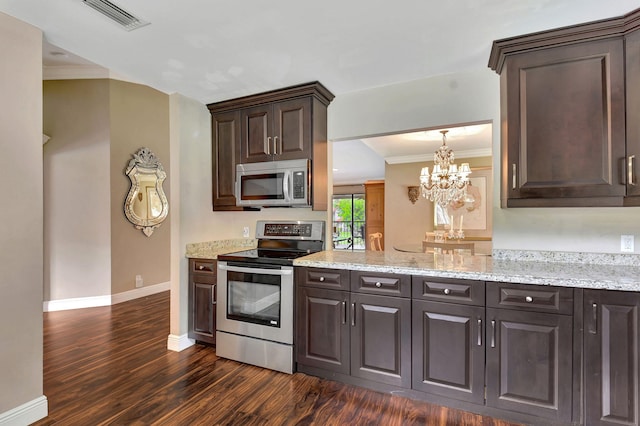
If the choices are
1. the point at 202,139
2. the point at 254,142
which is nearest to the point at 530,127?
the point at 254,142

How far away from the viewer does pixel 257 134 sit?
10.0 feet

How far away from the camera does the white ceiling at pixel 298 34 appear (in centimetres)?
176

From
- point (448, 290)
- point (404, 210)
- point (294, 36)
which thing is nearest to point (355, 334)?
point (448, 290)

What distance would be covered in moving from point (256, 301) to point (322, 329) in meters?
0.64

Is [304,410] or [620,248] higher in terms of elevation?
[620,248]

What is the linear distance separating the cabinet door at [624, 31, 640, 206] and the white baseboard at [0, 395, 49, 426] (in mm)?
3737

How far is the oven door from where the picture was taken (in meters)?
2.55

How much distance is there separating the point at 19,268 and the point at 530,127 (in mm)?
3286

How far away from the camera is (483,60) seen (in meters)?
2.35

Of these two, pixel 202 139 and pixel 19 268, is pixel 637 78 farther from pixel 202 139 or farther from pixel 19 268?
pixel 19 268

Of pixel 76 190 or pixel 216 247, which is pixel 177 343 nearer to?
pixel 216 247

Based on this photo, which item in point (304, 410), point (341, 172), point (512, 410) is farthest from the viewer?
point (341, 172)

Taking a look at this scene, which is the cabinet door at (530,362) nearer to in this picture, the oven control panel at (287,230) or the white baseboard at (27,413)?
the oven control panel at (287,230)

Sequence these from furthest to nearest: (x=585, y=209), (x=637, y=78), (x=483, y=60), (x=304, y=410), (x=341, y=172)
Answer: (x=341, y=172) < (x=483, y=60) < (x=585, y=209) < (x=304, y=410) < (x=637, y=78)
